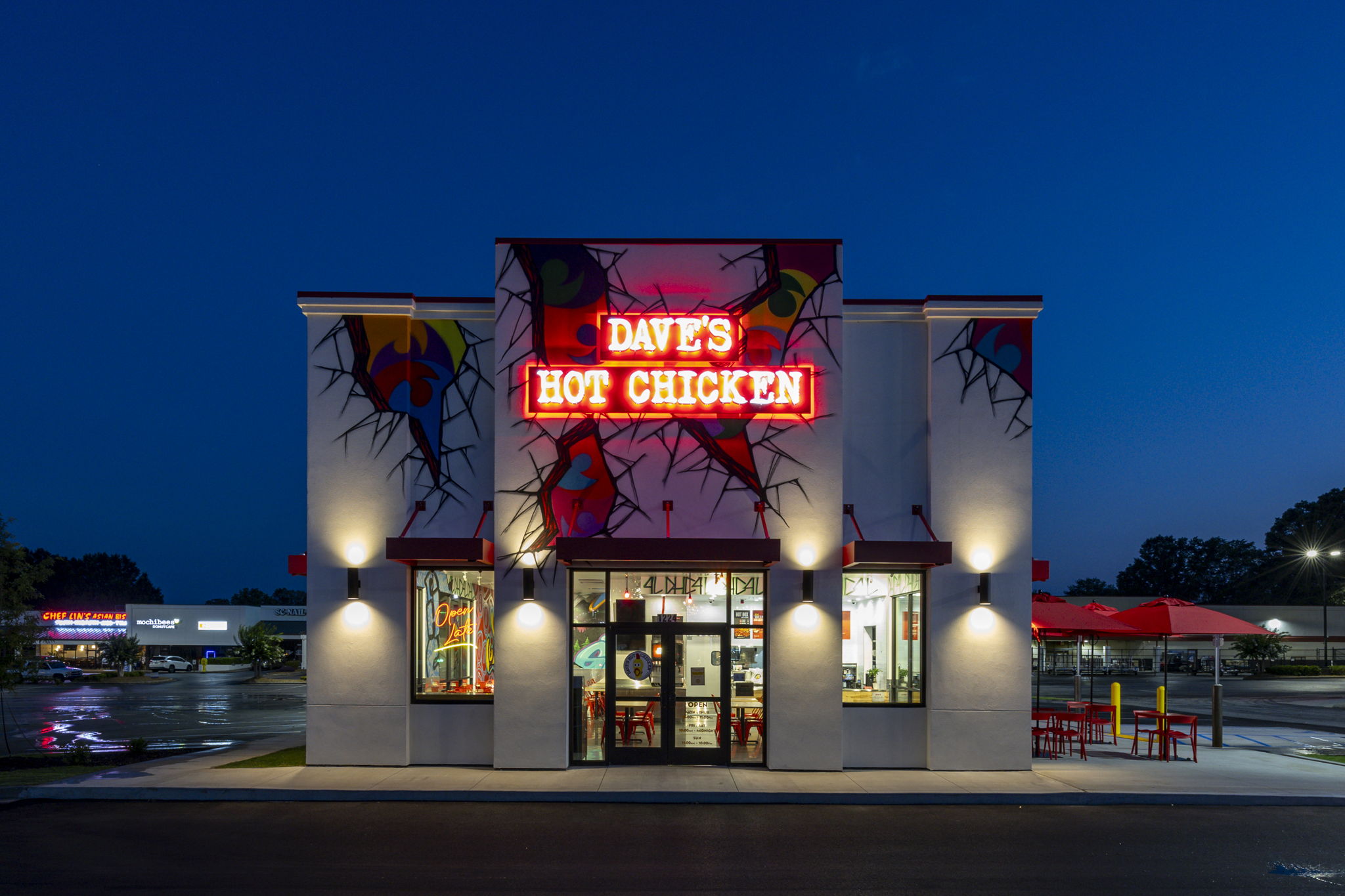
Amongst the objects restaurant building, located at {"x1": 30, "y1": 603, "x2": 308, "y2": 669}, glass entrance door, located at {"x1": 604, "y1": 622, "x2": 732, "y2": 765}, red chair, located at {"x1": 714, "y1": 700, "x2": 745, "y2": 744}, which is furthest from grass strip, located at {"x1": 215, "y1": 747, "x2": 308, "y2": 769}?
restaurant building, located at {"x1": 30, "y1": 603, "x2": 308, "y2": 669}

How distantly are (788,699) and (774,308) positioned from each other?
604 centimetres

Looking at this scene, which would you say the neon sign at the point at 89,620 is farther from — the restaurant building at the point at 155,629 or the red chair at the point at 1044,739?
the red chair at the point at 1044,739

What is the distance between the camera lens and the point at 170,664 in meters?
57.0

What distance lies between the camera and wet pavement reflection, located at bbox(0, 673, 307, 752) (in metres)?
20.1

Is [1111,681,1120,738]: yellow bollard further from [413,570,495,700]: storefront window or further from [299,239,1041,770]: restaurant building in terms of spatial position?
[413,570,495,700]: storefront window

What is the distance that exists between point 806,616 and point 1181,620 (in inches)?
307

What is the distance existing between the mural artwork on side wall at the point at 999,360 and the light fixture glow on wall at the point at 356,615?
984 cm

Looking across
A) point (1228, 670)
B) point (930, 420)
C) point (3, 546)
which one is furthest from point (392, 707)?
point (1228, 670)

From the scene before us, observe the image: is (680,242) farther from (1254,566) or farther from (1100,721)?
(1254,566)

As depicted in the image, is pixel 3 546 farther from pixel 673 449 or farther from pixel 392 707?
pixel 673 449

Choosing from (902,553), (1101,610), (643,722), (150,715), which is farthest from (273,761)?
(1101,610)

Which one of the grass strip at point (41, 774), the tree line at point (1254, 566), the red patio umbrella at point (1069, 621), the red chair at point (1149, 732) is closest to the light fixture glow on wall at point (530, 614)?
the grass strip at point (41, 774)

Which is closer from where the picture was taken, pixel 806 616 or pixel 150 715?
pixel 806 616

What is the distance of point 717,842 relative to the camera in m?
9.91
